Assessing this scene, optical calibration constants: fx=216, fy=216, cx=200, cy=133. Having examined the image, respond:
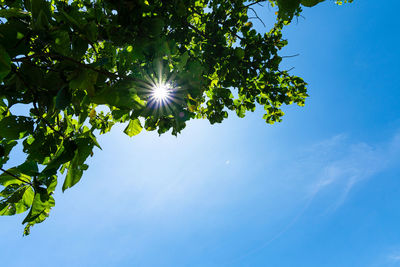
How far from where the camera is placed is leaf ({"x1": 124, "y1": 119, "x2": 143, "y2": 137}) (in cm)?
205

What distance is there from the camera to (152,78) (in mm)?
1925

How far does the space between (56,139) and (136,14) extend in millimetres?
1283

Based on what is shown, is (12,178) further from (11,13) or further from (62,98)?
(11,13)

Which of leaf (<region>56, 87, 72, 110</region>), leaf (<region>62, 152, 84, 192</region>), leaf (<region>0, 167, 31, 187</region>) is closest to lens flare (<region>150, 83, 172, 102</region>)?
leaf (<region>56, 87, 72, 110</region>)

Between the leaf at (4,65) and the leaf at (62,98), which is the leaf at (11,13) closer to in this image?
the leaf at (62,98)

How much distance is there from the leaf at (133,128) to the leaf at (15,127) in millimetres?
750

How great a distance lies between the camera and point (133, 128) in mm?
2090

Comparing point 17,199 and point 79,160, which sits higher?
point 79,160

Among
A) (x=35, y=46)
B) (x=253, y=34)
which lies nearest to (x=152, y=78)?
(x=35, y=46)

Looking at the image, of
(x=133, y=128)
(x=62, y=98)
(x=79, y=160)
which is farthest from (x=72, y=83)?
(x=133, y=128)

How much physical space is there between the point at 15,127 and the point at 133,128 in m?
0.88

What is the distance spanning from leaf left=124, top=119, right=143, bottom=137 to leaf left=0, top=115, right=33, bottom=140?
0.75 meters

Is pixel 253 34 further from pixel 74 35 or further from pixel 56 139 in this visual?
pixel 56 139

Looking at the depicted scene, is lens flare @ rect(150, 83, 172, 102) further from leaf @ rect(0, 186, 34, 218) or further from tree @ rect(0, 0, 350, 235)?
leaf @ rect(0, 186, 34, 218)
